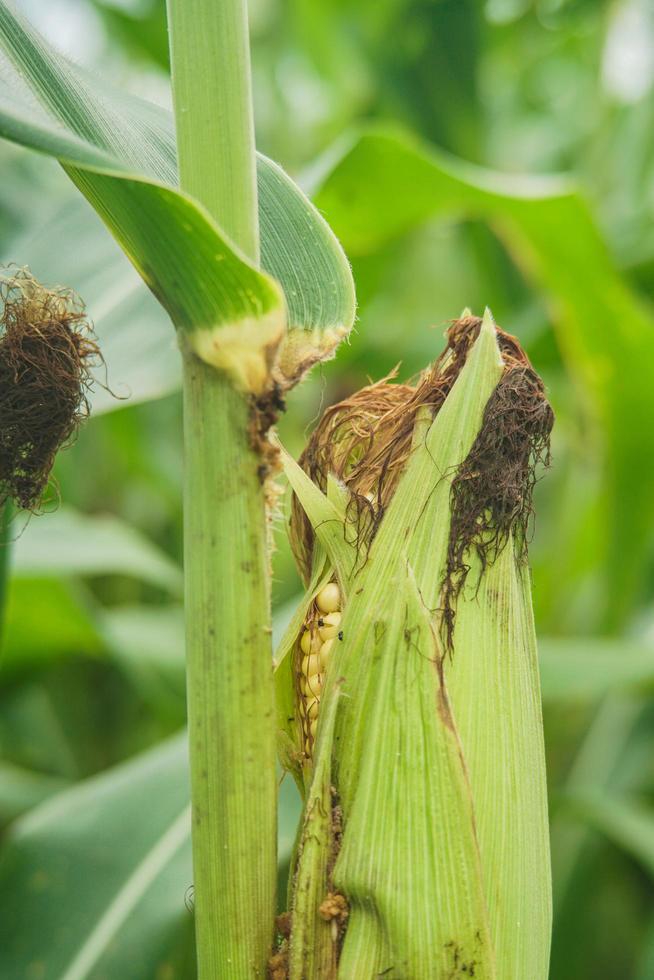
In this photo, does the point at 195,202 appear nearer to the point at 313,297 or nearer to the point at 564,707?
the point at 313,297

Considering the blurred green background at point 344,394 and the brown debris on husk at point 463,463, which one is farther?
the blurred green background at point 344,394

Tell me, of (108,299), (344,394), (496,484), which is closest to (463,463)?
(496,484)

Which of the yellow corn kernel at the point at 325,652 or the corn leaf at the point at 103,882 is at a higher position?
the yellow corn kernel at the point at 325,652

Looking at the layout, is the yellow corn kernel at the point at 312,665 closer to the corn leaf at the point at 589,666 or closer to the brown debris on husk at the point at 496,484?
the brown debris on husk at the point at 496,484

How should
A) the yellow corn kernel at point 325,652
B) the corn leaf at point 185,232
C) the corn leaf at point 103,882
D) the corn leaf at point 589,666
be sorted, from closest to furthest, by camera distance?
the corn leaf at point 185,232 → the yellow corn kernel at point 325,652 → the corn leaf at point 103,882 → the corn leaf at point 589,666

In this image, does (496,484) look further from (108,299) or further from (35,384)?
(108,299)

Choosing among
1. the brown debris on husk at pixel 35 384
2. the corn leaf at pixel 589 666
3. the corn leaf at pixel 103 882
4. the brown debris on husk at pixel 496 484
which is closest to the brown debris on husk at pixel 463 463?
the brown debris on husk at pixel 496 484

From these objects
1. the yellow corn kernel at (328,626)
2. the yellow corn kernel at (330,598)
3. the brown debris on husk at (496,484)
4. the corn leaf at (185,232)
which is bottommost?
the yellow corn kernel at (328,626)

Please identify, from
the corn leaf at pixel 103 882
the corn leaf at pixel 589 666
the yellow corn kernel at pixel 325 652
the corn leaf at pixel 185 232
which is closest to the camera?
the corn leaf at pixel 185 232
